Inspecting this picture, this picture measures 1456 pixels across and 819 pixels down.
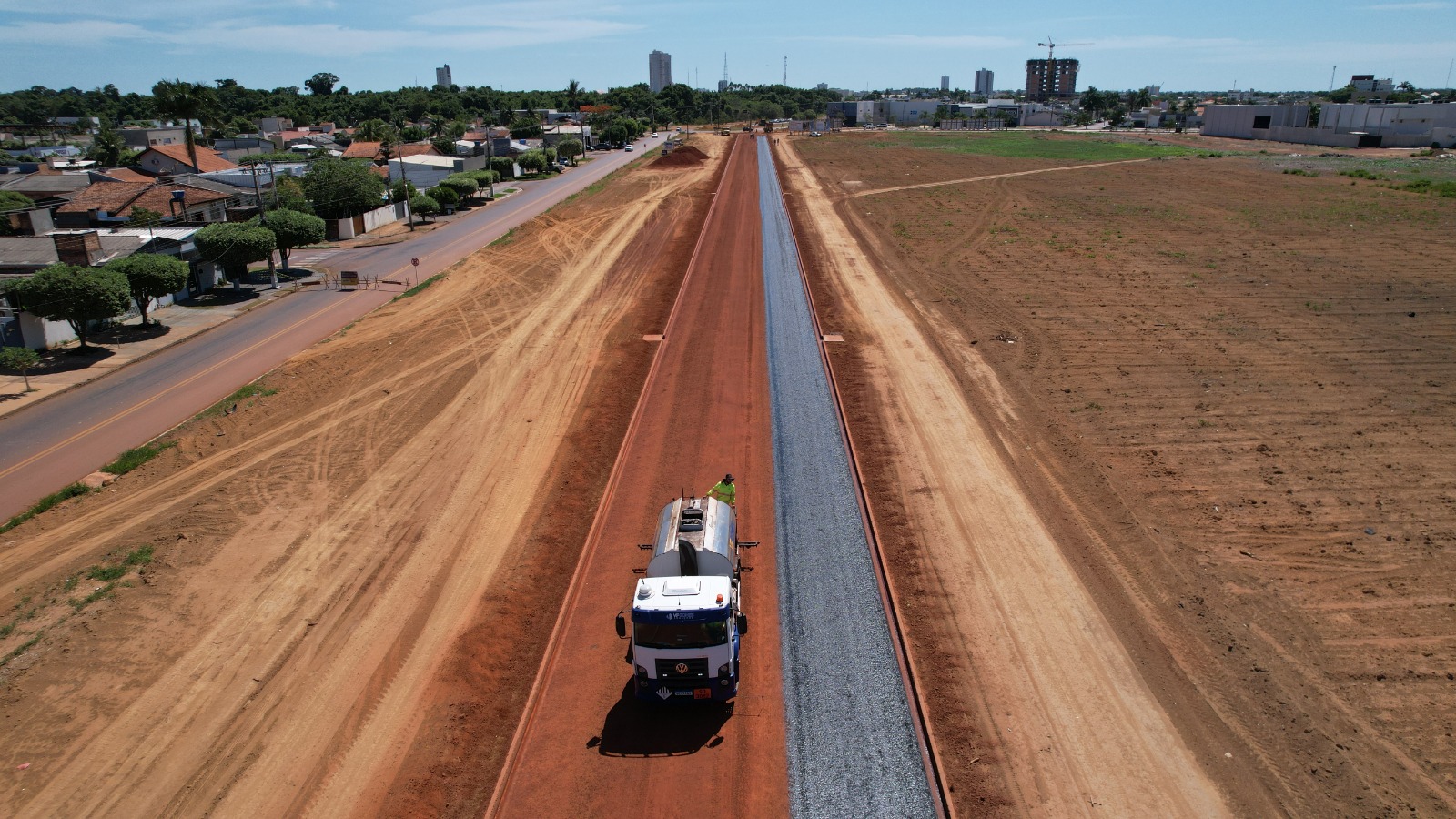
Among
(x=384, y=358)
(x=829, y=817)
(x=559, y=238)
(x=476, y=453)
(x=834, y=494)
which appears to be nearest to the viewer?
(x=829, y=817)

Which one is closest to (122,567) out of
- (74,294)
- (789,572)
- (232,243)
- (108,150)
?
(789,572)

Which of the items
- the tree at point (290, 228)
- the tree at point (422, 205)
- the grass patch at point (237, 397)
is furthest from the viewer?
the tree at point (422, 205)

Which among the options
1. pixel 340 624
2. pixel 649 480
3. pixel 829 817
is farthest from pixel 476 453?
pixel 829 817

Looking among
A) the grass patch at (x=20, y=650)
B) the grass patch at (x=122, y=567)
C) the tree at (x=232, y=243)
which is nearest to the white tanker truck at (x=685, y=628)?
the grass patch at (x=20, y=650)

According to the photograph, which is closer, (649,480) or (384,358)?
(649,480)

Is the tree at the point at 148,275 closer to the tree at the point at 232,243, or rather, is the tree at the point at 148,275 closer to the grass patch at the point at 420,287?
the tree at the point at 232,243

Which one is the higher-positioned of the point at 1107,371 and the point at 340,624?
the point at 1107,371

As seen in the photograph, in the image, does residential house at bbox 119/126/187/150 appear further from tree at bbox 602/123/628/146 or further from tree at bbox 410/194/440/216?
tree at bbox 602/123/628/146

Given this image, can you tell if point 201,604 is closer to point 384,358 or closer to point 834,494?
point 834,494
